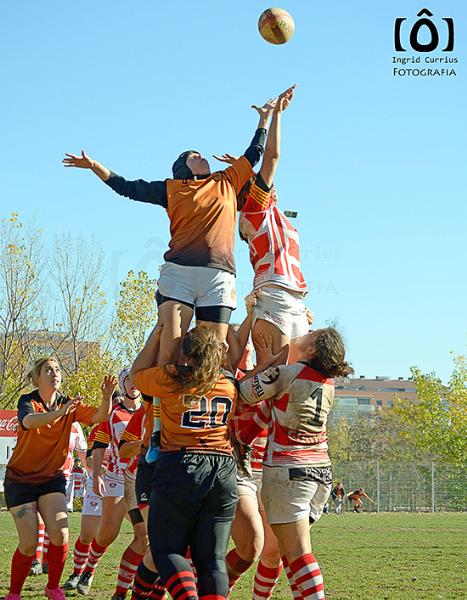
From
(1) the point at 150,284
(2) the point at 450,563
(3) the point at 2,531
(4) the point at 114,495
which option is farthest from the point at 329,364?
(1) the point at 150,284

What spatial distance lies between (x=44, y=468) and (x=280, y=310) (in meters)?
3.34

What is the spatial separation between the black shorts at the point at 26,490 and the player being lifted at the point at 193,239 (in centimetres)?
306

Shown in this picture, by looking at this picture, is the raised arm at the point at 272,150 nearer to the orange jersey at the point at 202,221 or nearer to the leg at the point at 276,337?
the orange jersey at the point at 202,221

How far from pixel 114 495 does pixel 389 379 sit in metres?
178

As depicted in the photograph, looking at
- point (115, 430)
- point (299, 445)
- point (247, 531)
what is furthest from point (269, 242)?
point (115, 430)

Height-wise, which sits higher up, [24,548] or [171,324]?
[171,324]

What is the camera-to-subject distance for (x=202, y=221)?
23.9 feet

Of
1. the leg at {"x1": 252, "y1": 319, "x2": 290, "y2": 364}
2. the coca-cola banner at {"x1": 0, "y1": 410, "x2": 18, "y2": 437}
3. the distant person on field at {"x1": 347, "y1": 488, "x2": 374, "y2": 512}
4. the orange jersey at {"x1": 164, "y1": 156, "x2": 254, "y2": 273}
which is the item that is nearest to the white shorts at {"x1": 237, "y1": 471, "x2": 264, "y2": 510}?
the leg at {"x1": 252, "y1": 319, "x2": 290, "y2": 364}

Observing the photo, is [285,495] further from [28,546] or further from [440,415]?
[440,415]

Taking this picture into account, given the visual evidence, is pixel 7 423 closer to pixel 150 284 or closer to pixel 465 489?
pixel 150 284

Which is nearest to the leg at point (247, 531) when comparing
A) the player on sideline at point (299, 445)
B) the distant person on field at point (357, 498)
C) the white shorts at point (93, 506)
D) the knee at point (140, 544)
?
the player on sideline at point (299, 445)

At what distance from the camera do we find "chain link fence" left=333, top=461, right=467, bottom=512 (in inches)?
2015

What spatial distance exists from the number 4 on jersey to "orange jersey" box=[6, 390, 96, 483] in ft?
11.8

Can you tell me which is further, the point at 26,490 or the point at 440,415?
the point at 440,415
